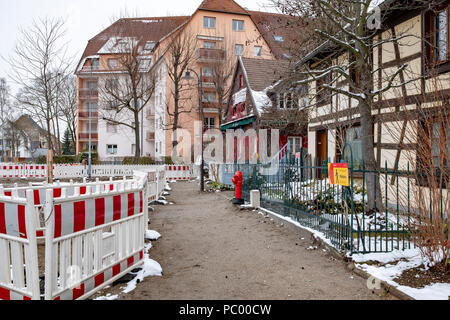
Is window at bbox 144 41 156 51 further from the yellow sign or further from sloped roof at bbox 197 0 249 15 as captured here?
the yellow sign

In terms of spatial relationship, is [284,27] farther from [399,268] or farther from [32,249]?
[32,249]

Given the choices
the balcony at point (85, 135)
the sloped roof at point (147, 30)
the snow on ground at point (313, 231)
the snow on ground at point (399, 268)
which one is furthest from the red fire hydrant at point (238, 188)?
the balcony at point (85, 135)

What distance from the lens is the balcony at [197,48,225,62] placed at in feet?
116

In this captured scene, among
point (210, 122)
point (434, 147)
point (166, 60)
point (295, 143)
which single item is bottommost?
point (434, 147)

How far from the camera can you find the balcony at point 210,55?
35438 millimetres

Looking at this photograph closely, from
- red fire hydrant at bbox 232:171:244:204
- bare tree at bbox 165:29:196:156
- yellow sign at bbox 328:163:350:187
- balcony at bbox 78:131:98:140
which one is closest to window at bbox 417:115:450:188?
yellow sign at bbox 328:163:350:187

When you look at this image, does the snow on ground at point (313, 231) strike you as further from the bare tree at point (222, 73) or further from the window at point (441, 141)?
the bare tree at point (222, 73)

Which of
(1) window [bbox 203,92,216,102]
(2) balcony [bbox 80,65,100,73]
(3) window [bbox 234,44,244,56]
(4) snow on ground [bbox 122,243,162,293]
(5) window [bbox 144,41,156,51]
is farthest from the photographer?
(2) balcony [bbox 80,65,100,73]

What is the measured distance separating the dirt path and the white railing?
44 cm

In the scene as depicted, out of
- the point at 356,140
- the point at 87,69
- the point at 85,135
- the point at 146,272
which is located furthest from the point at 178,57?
the point at 146,272

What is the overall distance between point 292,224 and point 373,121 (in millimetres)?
4940

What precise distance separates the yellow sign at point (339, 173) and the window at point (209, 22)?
115 ft

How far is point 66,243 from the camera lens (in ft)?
12.0

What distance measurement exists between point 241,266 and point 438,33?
7373 mm
